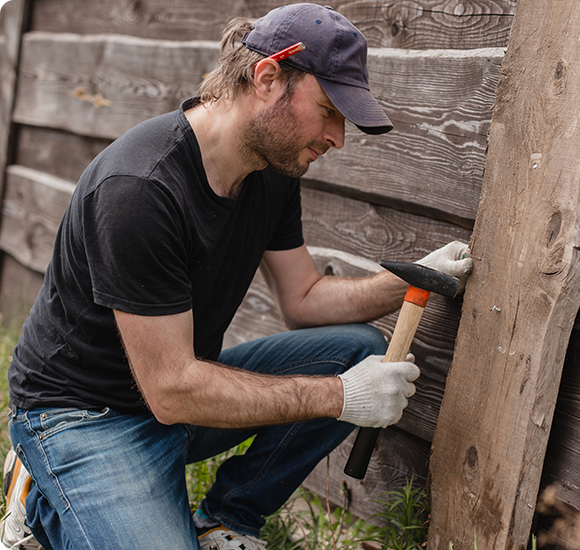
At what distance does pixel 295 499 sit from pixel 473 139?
1550 mm

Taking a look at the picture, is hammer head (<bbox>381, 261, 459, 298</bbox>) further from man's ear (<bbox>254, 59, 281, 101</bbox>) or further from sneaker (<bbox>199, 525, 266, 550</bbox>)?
sneaker (<bbox>199, 525, 266, 550</bbox>)

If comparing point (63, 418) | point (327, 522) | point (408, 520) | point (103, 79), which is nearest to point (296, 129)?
point (63, 418)

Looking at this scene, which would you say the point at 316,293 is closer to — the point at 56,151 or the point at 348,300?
the point at 348,300

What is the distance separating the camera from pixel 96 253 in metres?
1.65

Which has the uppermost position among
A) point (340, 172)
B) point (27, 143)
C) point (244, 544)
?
point (340, 172)

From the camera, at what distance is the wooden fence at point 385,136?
1.90 meters

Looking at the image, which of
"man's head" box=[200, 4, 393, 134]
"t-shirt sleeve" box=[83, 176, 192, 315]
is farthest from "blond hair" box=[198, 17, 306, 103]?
"t-shirt sleeve" box=[83, 176, 192, 315]

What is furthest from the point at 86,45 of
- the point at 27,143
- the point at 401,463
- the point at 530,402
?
the point at 530,402

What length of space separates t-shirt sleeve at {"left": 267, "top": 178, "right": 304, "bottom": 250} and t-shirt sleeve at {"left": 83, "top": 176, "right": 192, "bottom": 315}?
60 centimetres

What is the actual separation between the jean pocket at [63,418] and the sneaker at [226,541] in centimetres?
57

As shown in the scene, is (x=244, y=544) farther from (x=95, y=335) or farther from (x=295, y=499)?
(x=95, y=335)

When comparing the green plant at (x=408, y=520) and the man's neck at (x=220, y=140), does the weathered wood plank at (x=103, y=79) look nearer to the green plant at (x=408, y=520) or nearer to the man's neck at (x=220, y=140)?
the man's neck at (x=220, y=140)

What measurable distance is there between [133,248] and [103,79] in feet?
7.68

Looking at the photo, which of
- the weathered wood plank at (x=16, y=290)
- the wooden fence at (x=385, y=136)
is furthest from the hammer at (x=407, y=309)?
the weathered wood plank at (x=16, y=290)
